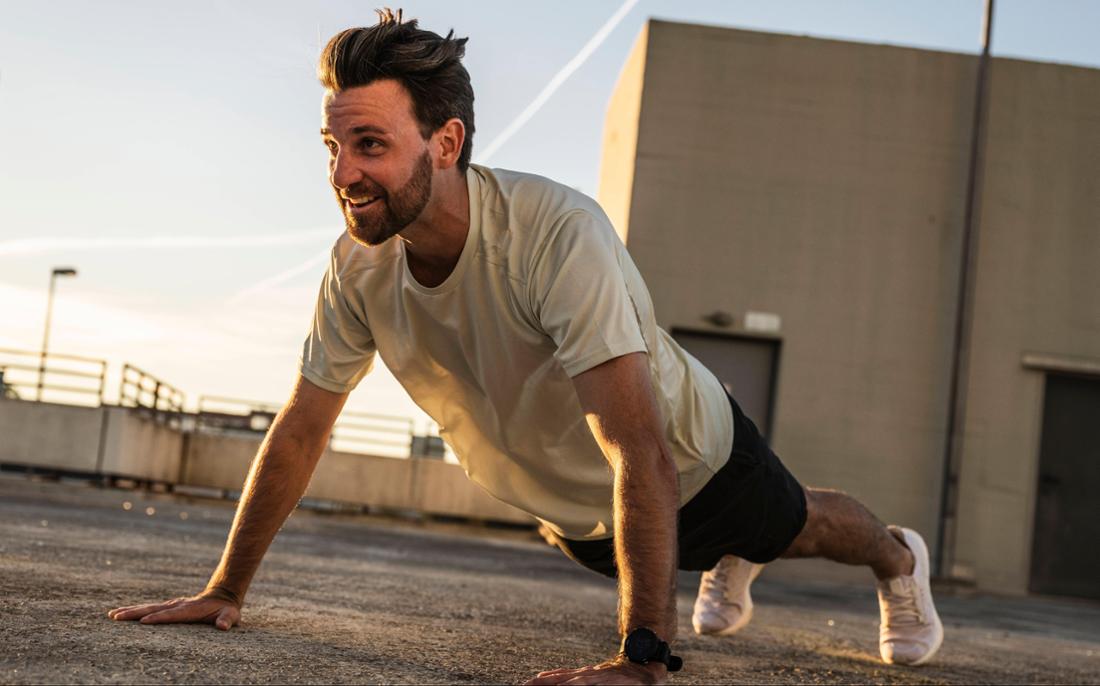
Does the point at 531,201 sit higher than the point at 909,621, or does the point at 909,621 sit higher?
the point at 531,201

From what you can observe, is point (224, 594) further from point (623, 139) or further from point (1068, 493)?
point (623, 139)

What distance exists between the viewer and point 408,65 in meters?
2.51

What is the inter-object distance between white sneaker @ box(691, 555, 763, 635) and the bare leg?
0.44 m

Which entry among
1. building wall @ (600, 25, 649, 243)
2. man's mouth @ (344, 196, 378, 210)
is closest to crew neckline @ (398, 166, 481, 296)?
man's mouth @ (344, 196, 378, 210)

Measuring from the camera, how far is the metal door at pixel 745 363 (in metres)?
12.3

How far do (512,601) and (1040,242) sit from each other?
9514 millimetres

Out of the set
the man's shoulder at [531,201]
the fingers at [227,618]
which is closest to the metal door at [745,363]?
the man's shoulder at [531,201]

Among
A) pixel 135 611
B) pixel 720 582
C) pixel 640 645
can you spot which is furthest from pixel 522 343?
pixel 720 582

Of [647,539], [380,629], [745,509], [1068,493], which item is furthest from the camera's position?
[1068,493]

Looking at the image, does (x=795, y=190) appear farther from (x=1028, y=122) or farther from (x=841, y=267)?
(x=1028, y=122)

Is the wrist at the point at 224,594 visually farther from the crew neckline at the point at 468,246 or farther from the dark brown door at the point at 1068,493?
the dark brown door at the point at 1068,493

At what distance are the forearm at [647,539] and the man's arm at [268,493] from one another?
91 cm

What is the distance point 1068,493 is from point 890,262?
2.93 m

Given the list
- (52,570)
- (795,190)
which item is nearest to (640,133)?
(795,190)
